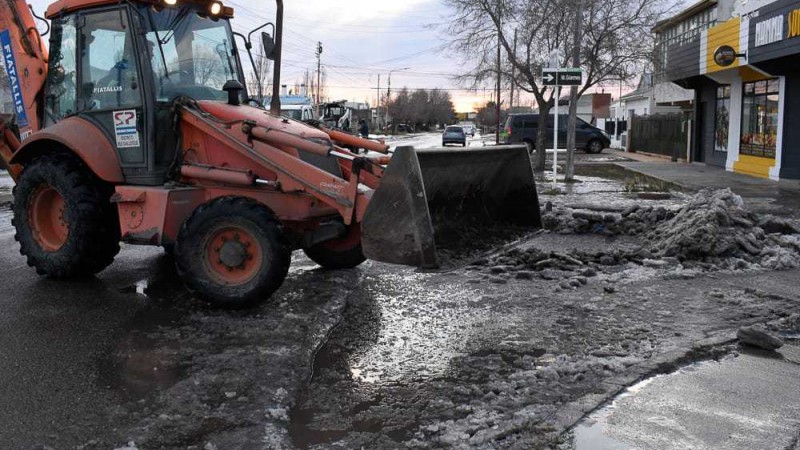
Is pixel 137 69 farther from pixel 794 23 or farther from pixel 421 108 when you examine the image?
pixel 421 108

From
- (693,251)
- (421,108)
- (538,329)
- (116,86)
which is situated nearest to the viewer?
(538,329)

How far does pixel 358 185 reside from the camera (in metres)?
6.43

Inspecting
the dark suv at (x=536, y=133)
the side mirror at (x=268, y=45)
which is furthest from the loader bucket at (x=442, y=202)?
the dark suv at (x=536, y=133)

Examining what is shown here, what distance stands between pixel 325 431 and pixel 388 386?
81 centimetres

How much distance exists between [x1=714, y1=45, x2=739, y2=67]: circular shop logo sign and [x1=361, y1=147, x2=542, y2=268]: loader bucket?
53.6 feet

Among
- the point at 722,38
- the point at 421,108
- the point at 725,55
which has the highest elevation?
the point at 421,108

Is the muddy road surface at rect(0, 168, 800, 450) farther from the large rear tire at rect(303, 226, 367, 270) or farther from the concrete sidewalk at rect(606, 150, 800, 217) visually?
the concrete sidewalk at rect(606, 150, 800, 217)

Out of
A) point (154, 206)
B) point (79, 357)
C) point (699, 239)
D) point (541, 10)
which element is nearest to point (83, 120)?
point (154, 206)

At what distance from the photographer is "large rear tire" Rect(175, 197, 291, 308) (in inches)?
249

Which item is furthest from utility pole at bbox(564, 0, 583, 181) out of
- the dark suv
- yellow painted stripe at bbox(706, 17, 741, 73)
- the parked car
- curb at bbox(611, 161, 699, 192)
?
the parked car

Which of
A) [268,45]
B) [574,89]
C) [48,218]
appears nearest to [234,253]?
[268,45]

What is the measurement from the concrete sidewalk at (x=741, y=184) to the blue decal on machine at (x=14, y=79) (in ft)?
41.7

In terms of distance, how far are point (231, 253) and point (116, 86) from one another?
229 cm

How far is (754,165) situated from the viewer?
2303 centimetres
